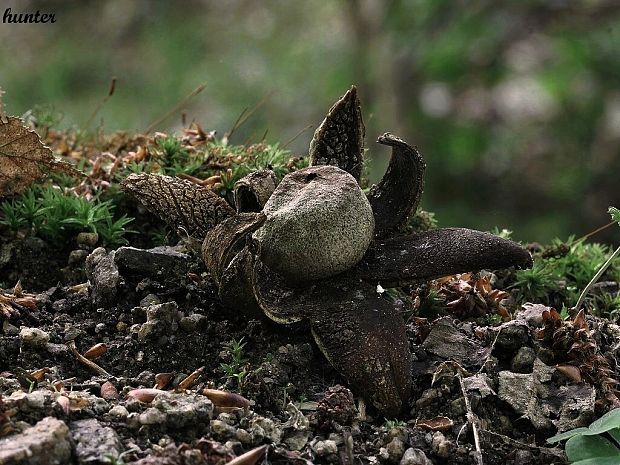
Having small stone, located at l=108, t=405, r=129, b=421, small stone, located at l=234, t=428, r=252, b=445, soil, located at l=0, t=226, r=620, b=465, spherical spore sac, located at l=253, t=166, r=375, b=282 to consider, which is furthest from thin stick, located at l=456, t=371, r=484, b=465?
small stone, located at l=108, t=405, r=129, b=421

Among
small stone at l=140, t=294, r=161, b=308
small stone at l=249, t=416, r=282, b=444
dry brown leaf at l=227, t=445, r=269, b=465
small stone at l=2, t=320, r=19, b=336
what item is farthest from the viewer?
→ small stone at l=140, t=294, r=161, b=308

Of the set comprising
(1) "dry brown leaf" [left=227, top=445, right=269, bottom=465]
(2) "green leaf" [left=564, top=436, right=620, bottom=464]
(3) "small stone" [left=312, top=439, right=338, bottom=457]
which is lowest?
(2) "green leaf" [left=564, top=436, right=620, bottom=464]

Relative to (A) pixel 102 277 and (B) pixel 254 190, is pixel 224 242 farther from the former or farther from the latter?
(A) pixel 102 277

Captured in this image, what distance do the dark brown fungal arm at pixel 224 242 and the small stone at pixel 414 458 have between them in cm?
61

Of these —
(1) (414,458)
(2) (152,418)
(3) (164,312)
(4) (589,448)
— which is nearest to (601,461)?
(4) (589,448)

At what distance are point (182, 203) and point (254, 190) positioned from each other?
0.77ft

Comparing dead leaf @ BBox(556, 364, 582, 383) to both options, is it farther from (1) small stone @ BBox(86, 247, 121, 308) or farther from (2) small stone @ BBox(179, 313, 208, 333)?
(1) small stone @ BBox(86, 247, 121, 308)

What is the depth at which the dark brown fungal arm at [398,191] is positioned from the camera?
7.80 ft

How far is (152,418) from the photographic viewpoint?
75.0 inches

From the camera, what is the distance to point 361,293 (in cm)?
224

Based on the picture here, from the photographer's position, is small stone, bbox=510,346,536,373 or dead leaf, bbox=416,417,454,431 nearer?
dead leaf, bbox=416,417,454,431

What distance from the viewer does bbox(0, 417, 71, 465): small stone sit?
168 cm

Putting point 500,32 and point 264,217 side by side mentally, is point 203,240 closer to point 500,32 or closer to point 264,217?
point 264,217

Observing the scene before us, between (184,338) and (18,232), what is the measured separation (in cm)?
80
